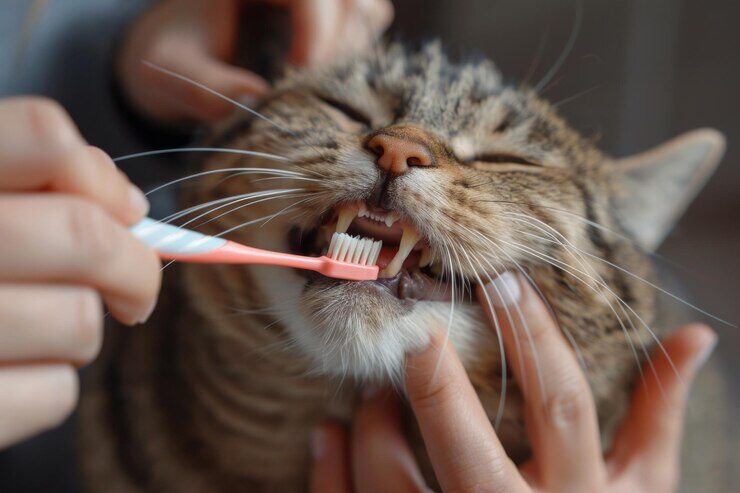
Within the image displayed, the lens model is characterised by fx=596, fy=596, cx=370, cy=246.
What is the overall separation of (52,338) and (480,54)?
54cm

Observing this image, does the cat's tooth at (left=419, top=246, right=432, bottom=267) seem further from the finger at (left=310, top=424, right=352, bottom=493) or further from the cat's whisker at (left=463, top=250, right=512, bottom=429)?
the finger at (left=310, top=424, right=352, bottom=493)

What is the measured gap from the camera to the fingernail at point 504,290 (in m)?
0.48

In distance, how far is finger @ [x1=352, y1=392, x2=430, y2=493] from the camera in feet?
1.65

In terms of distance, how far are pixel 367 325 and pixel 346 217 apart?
8cm

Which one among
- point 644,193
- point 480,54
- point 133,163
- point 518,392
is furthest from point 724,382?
point 133,163

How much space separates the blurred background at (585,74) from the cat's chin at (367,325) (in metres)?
0.27

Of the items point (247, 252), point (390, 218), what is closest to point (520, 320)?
point (390, 218)

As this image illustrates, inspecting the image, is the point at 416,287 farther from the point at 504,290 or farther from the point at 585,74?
the point at 585,74

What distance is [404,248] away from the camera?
0.44 m

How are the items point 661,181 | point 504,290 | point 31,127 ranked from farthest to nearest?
point 661,181 < point 504,290 < point 31,127

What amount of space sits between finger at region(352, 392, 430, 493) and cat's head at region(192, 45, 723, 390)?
0.05 metres

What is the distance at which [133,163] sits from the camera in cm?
69

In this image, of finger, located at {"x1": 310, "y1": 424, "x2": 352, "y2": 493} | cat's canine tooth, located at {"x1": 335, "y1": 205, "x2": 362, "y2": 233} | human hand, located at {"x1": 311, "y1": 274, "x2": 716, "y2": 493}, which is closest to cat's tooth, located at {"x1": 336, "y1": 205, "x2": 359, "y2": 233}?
cat's canine tooth, located at {"x1": 335, "y1": 205, "x2": 362, "y2": 233}

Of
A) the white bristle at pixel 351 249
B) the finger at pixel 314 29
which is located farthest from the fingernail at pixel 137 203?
the finger at pixel 314 29
